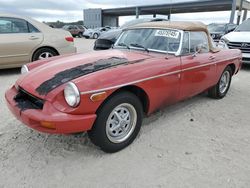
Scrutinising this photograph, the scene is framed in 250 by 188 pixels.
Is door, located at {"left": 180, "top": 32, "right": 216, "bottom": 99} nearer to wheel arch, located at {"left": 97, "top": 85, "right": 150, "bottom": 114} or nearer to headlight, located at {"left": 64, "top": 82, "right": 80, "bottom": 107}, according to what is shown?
A: wheel arch, located at {"left": 97, "top": 85, "right": 150, "bottom": 114}

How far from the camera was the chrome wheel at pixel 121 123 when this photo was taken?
2.87 m

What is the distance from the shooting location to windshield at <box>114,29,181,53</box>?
368 cm

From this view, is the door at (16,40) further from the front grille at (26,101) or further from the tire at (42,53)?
the front grille at (26,101)

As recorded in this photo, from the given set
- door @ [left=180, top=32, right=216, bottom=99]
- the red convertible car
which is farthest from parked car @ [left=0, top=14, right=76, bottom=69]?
door @ [left=180, top=32, right=216, bottom=99]

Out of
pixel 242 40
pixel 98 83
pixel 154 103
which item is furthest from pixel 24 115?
pixel 242 40

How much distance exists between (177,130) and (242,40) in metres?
5.87

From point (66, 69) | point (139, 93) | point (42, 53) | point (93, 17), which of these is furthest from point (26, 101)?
point (93, 17)

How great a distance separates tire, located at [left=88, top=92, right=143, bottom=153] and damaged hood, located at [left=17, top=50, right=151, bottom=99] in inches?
16.6

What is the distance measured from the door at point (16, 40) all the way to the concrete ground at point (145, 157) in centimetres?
273

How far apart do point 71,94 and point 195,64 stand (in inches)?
85.7

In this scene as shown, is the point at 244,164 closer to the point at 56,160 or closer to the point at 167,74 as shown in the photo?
the point at 167,74

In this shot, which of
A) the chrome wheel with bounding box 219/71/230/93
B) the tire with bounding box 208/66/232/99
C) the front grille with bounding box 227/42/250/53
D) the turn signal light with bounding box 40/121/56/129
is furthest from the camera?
the front grille with bounding box 227/42/250/53

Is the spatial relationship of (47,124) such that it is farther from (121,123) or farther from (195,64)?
(195,64)

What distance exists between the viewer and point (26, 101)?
9.39ft
